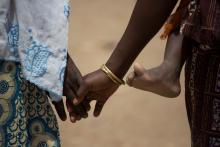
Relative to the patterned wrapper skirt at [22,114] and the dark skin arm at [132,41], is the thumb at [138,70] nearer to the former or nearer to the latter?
the dark skin arm at [132,41]

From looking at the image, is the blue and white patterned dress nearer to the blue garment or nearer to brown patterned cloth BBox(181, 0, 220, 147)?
the blue garment

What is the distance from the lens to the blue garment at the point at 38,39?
41.5 inches

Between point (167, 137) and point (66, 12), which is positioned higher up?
point (66, 12)

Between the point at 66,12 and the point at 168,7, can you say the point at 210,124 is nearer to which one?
the point at 168,7

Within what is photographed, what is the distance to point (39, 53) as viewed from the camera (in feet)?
3.55

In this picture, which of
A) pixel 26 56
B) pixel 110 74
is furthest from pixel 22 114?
pixel 110 74

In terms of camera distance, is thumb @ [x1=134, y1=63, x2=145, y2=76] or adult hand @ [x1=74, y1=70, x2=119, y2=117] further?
adult hand @ [x1=74, y1=70, x2=119, y2=117]

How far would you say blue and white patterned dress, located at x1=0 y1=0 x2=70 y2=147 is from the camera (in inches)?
41.6

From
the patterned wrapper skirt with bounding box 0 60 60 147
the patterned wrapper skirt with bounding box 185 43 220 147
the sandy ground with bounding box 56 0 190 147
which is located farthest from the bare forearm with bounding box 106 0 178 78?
the sandy ground with bounding box 56 0 190 147

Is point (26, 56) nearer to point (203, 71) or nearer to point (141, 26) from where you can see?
point (141, 26)

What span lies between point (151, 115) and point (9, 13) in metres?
1.42

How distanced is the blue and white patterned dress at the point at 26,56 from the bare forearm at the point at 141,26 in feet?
0.50

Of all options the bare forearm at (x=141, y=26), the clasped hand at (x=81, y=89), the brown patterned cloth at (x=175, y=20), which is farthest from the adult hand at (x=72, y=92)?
the brown patterned cloth at (x=175, y=20)

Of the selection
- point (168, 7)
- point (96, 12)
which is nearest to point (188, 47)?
point (168, 7)
